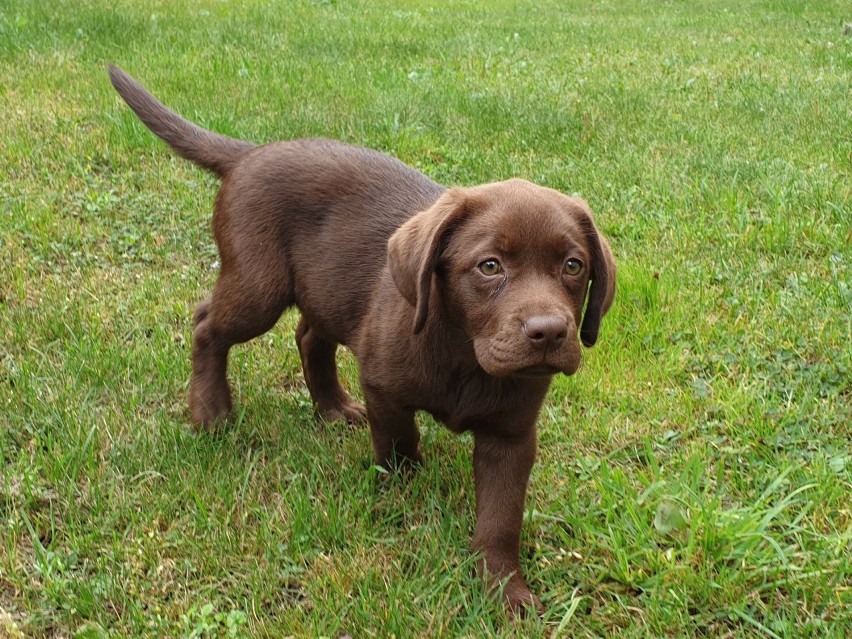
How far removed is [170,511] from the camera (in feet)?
9.57

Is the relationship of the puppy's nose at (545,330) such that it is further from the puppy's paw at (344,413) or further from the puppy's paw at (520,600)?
the puppy's paw at (344,413)

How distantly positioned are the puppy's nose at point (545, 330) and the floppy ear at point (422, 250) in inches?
14.0

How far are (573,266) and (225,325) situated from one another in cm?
142

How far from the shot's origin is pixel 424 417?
3674 mm

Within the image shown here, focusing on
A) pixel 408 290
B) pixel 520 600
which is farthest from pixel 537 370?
pixel 520 600

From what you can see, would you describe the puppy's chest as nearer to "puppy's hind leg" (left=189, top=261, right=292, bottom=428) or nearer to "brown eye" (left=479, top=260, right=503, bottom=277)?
"brown eye" (left=479, top=260, right=503, bottom=277)

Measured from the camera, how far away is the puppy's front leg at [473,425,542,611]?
266 centimetres

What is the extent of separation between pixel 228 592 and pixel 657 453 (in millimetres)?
1537

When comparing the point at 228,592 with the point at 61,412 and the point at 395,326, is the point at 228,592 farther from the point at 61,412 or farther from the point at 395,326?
the point at 61,412

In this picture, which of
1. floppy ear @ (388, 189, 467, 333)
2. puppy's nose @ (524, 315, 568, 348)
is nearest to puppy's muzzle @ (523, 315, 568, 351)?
puppy's nose @ (524, 315, 568, 348)

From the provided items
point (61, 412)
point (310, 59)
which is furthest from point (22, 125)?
point (61, 412)

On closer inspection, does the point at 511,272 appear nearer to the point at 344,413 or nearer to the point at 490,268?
the point at 490,268

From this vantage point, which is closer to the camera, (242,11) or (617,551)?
(617,551)

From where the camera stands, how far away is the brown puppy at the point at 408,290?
97.0 inches
